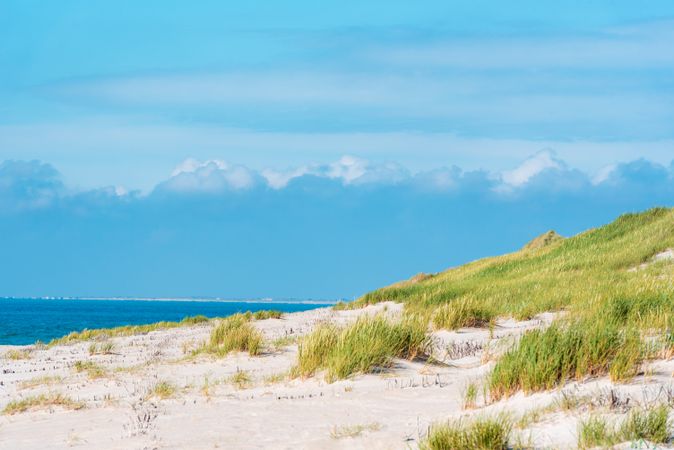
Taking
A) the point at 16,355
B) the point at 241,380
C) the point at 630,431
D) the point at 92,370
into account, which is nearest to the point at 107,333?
the point at 16,355

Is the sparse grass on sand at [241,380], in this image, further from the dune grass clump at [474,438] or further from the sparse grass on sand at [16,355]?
the sparse grass on sand at [16,355]

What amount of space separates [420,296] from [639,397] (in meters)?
19.4

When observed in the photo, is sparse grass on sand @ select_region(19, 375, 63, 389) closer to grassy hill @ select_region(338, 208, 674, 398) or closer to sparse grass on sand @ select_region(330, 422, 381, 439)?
sparse grass on sand @ select_region(330, 422, 381, 439)

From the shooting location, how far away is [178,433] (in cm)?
805

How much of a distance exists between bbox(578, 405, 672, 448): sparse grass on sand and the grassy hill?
172 centimetres

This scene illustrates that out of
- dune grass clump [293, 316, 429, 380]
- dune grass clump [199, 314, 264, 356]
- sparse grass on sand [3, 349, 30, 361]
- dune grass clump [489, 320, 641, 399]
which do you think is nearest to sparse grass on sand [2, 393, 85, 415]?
dune grass clump [293, 316, 429, 380]

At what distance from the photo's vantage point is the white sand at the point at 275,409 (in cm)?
739

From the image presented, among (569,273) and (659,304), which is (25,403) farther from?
(569,273)

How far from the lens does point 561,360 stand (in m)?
8.31

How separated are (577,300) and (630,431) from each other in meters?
13.6

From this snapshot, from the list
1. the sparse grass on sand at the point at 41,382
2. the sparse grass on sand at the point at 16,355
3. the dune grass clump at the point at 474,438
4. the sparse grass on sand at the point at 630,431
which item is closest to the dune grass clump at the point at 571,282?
the sparse grass on sand at the point at 630,431

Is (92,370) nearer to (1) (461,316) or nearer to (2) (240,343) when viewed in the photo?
(2) (240,343)

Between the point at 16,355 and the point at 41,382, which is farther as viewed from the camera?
the point at 16,355

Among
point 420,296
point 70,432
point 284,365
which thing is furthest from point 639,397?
point 420,296
